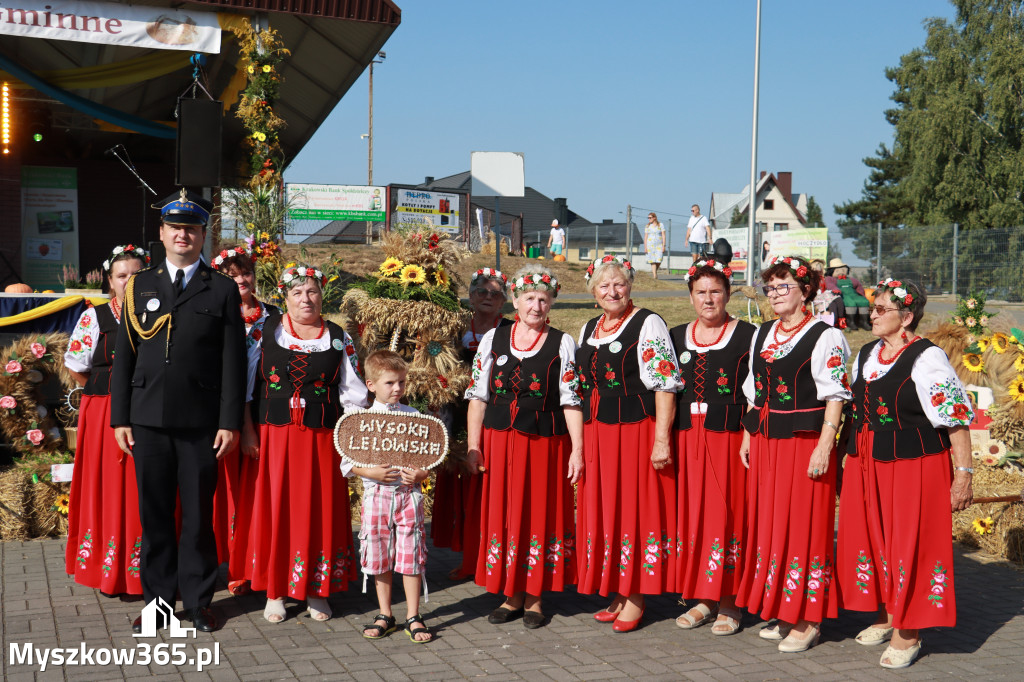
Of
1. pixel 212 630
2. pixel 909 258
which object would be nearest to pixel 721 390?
pixel 212 630

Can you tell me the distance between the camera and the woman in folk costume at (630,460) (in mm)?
4941

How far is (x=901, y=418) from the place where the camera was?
4566mm

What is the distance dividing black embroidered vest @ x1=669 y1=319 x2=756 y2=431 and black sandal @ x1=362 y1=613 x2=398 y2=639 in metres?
1.82

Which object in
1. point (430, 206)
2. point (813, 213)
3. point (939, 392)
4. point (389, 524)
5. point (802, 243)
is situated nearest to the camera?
point (939, 392)

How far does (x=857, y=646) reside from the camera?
4.79 meters

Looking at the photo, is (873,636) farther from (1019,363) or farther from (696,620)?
(1019,363)

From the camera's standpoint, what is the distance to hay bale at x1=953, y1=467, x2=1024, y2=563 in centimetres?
657

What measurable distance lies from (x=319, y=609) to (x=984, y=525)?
4.73m

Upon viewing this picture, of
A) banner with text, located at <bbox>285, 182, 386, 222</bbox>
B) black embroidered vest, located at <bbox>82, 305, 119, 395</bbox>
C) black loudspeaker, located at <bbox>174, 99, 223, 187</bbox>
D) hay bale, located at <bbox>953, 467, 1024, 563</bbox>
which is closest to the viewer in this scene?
black embroidered vest, located at <bbox>82, 305, 119, 395</bbox>

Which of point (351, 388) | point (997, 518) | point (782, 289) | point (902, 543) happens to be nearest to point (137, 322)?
point (351, 388)

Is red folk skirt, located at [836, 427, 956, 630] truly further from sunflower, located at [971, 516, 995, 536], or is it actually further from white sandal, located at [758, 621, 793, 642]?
sunflower, located at [971, 516, 995, 536]

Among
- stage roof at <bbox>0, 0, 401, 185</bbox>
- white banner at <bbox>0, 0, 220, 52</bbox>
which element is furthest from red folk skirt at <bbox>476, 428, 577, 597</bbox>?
white banner at <bbox>0, 0, 220, 52</bbox>

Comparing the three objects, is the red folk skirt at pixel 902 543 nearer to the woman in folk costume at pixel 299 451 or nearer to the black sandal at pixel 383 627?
the black sandal at pixel 383 627

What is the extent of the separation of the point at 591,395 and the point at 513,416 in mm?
437
